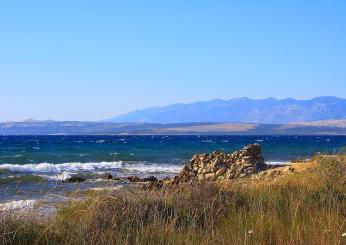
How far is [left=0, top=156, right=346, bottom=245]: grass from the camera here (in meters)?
6.52

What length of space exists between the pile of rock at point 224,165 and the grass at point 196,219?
12.7 metres

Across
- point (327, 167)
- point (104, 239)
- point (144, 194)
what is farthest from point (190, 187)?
point (327, 167)

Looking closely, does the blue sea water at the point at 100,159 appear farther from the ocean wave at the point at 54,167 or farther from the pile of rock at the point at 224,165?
the pile of rock at the point at 224,165

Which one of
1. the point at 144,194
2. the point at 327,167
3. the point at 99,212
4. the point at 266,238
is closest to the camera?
the point at 266,238

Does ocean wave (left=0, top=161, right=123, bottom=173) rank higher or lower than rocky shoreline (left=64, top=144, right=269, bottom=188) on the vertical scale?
lower

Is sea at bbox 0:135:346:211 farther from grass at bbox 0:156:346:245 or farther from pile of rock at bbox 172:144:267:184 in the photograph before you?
pile of rock at bbox 172:144:267:184

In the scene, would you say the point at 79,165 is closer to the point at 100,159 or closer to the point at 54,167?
the point at 54,167

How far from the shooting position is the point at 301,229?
7.05 meters

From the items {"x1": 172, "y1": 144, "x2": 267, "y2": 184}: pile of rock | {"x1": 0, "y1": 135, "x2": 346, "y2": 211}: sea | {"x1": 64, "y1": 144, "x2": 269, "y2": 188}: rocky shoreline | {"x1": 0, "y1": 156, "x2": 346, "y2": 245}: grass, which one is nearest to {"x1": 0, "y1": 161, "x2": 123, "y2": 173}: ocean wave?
{"x1": 0, "y1": 135, "x2": 346, "y2": 211}: sea

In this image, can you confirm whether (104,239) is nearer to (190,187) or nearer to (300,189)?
(190,187)

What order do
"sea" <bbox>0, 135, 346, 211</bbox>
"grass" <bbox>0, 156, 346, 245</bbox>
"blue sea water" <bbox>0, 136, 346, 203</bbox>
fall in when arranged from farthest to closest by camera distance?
"blue sea water" <bbox>0, 136, 346, 203</bbox> < "sea" <bbox>0, 135, 346, 211</bbox> < "grass" <bbox>0, 156, 346, 245</bbox>

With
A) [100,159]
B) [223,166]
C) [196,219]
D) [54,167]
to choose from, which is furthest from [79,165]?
[196,219]

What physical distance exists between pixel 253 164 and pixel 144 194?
15.5m

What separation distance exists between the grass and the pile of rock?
12.7 meters
